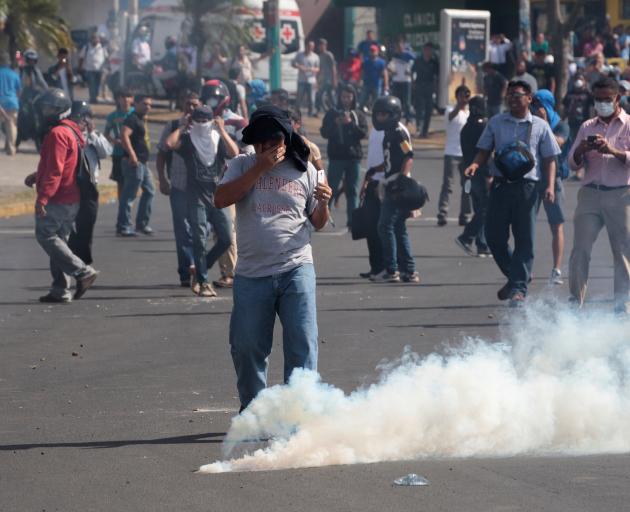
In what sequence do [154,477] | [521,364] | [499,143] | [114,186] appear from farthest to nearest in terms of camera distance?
[114,186]
[499,143]
[521,364]
[154,477]

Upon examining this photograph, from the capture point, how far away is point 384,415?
676 cm

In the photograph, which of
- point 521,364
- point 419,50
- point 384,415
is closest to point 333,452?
point 384,415

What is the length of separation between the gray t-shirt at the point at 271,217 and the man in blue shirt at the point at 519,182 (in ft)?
16.6

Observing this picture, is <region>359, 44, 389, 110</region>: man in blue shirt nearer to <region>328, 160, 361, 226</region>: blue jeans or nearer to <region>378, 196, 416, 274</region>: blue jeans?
<region>328, 160, 361, 226</region>: blue jeans

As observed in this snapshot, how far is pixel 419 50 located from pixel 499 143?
26.8m

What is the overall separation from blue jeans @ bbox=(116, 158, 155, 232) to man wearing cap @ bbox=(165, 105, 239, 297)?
4579 mm

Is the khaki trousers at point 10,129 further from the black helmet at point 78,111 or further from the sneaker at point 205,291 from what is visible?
the sneaker at point 205,291

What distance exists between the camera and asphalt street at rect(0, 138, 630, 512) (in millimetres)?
6043

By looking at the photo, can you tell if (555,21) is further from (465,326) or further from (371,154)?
(465,326)

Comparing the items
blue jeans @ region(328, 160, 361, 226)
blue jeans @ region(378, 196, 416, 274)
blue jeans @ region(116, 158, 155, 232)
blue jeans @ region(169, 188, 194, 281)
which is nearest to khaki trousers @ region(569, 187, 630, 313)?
blue jeans @ region(378, 196, 416, 274)

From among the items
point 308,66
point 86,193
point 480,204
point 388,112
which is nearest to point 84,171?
point 86,193

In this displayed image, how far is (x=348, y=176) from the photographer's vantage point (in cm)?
1691

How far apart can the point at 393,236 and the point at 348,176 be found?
3.38 m

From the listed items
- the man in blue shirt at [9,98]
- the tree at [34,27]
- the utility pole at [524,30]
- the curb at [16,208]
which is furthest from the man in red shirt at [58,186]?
the utility pole at [524,30]
